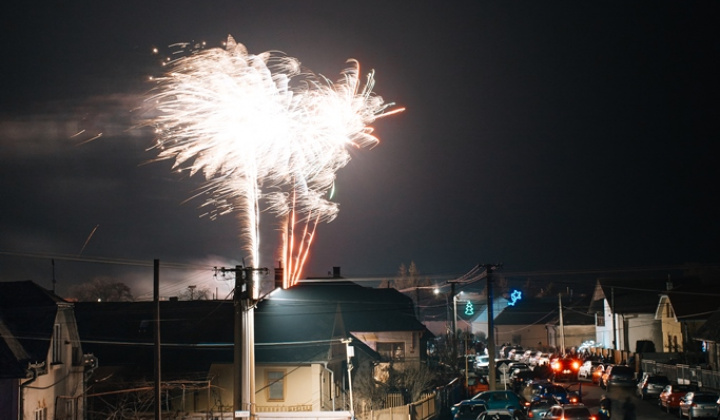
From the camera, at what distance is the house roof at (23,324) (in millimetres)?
29938

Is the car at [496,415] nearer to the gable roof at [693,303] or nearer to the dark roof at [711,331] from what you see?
the dark roof at [711,331]

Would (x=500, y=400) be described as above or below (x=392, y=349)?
below

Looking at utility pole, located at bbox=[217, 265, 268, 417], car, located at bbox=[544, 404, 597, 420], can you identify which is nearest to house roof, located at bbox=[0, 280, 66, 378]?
utility pole, located at bbox=[217, 265, 268, 417]

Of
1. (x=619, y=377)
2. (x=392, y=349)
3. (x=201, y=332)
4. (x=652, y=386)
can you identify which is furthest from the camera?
(x=392, y=349)

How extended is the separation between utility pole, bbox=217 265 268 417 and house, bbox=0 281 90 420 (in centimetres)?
792

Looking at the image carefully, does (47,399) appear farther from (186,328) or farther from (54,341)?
(186,328)

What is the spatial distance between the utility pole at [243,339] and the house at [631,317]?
165 feet

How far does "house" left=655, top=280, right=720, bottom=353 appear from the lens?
62500 millimetres

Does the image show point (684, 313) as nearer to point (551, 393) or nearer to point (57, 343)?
point (551, 393)

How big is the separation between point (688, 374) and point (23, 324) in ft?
125

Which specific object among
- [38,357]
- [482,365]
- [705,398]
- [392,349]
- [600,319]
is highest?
[38,357]

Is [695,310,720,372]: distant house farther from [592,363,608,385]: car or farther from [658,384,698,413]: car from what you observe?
[658,384,698,413]: car

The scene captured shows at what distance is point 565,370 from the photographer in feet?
189

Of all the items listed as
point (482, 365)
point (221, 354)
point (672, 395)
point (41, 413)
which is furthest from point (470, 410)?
point (482, 365)
